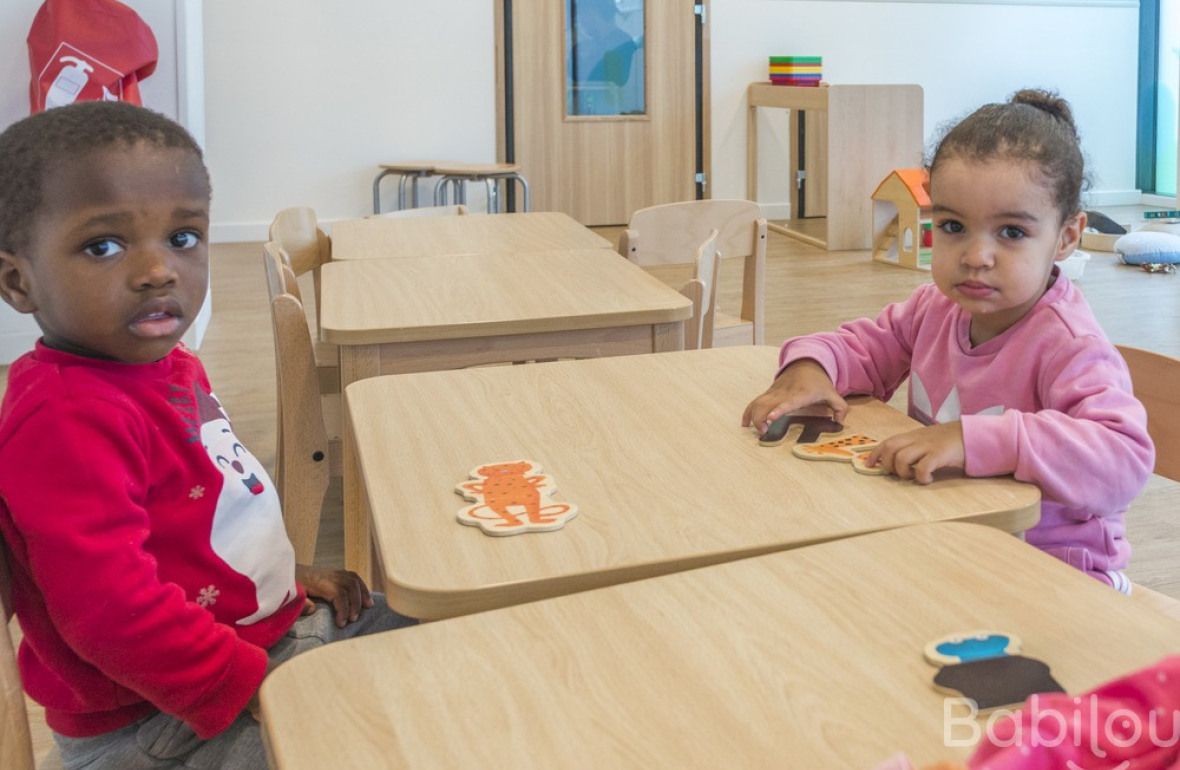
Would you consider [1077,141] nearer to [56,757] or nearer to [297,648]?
[297,648]

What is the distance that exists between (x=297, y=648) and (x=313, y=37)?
624 centimetres

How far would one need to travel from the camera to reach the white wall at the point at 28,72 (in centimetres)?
Result: 417

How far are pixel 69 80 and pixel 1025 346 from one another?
3632mm

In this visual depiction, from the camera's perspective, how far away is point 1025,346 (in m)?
1.35

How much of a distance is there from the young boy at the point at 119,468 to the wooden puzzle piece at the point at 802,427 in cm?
52

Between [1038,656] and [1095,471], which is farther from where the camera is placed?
[1095,471]

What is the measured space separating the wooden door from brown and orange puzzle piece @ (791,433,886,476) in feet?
20.8

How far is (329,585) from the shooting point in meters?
1.32

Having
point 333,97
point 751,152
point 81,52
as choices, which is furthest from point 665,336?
point 751,152

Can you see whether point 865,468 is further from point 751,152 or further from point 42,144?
point 751,152

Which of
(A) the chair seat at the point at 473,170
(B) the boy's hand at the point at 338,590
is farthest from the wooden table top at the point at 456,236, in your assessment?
(A) the chair seat at the point at 473,170

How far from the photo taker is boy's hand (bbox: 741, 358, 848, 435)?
4.14ft

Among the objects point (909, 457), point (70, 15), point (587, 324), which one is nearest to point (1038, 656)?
point (909, 457)

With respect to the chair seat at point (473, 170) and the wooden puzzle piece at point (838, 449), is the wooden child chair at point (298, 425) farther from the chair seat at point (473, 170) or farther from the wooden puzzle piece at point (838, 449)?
the chair seat at point (473, 170)
